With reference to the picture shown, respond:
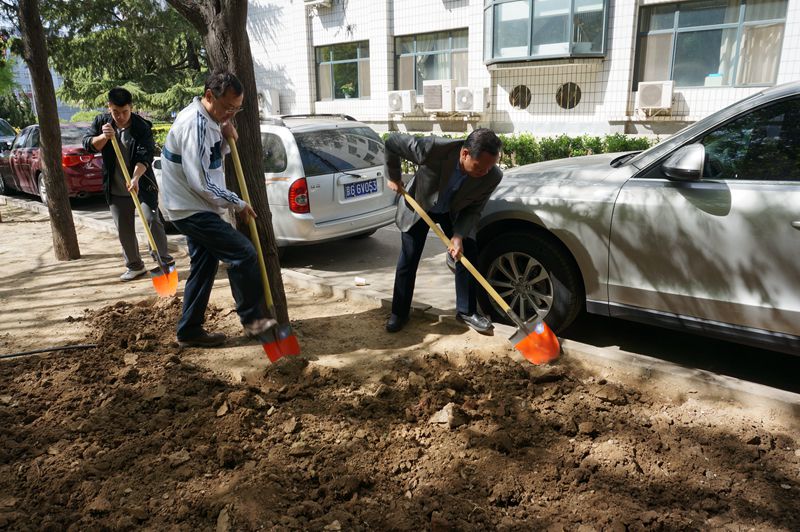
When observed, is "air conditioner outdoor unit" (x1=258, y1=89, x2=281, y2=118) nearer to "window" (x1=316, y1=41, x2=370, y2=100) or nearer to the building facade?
the building facade

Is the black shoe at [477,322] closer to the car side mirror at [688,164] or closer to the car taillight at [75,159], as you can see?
the car side mirror at [688,164]

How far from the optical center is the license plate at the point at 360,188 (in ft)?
23.5

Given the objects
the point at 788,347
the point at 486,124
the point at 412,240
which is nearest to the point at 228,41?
the point at 412,240

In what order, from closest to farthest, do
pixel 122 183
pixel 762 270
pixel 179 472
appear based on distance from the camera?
pixel 179 472 → pixel 762 270 → pixel 122 183

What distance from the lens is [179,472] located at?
2971 mm

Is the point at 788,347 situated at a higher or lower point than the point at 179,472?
higher

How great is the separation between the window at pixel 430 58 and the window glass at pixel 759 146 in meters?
14.3

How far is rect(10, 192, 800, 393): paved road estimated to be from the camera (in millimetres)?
4195

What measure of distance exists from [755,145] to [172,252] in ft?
22.1

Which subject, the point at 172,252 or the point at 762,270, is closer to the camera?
the point at 762,270

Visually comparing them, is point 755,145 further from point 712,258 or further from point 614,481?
point 614,481

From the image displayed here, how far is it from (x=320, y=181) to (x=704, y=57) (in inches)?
430

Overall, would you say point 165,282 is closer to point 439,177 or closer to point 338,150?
point 338,150

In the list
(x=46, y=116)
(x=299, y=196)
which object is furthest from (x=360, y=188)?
(x=46, y=116)
